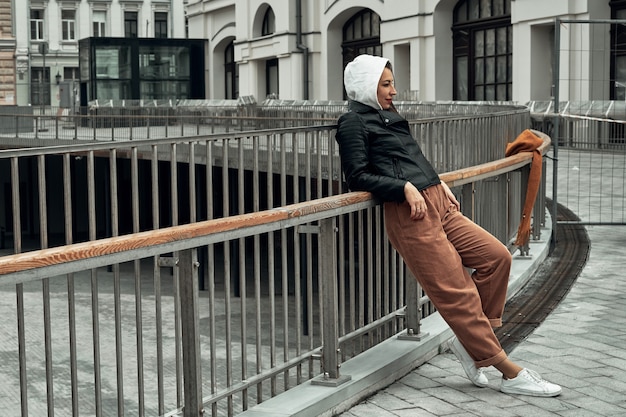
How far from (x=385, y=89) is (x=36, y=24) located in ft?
218

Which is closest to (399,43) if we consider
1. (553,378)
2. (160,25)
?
(553,378)

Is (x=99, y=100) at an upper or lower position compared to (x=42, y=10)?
lower

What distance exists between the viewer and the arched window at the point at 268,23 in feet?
146

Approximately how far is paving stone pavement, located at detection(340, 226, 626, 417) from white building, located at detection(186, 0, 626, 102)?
11.4m

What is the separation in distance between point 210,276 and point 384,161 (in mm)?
1075

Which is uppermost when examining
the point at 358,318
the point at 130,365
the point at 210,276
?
the point at 210,276

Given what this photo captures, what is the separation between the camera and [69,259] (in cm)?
354

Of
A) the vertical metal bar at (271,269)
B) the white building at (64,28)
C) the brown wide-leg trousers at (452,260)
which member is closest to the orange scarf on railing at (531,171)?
the brown wide-leg trousers at (452,260)

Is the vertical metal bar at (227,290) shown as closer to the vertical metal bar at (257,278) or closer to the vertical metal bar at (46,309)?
the vertical metal bar at (257,278)

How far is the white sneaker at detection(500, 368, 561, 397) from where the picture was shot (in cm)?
526

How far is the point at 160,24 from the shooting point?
234 ft

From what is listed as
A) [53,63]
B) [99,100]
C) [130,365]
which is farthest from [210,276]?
[53,63]

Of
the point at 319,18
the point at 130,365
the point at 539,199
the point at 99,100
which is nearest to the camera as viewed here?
the point at 130,365

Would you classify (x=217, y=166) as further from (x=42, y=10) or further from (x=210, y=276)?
(x=42, y=10)
